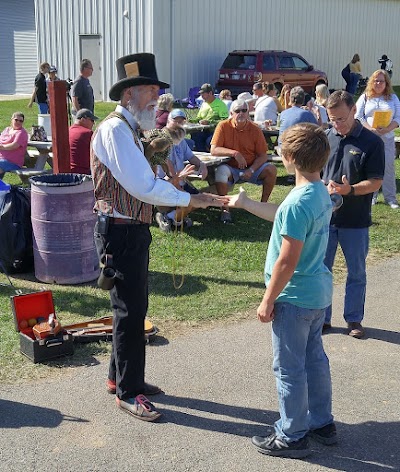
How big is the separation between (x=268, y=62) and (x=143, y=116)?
20.5 meters

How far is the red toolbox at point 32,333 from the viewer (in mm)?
4758

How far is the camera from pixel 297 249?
333 cm

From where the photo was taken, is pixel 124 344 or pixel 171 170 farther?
pixel 171 170

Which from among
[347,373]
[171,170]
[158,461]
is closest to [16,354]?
[158,461]

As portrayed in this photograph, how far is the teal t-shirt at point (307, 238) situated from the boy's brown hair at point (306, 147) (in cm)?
11

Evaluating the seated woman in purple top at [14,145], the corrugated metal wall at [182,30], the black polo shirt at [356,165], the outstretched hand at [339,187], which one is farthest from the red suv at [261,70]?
the outstretched hand at [339,187]

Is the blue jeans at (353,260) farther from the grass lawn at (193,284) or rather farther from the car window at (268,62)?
the car window at (268,62)

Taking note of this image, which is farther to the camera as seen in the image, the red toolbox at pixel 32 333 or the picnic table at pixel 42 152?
the picnic table at pixel 42 152

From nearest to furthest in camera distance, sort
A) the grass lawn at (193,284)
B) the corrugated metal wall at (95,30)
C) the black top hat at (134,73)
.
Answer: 1. the black top hat at (134,73)
2. the grass lawn at (193,284)
3. the corrugated metal wall at (95,30)

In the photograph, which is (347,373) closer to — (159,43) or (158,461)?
(158,461)

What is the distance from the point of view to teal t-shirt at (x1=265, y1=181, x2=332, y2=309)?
10.9 feet

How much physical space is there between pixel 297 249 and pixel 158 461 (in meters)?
1.38

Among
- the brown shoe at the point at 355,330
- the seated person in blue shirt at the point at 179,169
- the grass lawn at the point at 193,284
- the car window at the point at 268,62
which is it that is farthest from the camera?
the car window at the point at 268,62

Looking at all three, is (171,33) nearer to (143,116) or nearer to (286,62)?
(286,62)
